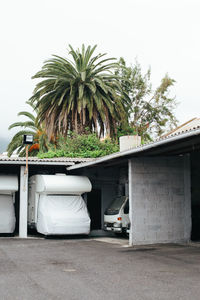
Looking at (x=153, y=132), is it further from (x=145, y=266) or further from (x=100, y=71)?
(x=145, y=266)

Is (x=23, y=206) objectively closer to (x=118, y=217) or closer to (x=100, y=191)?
(x=118, y=217)

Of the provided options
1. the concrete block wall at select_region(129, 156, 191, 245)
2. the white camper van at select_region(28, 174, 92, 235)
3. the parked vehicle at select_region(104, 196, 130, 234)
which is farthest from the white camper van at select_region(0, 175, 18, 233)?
the concrete block wall at select_region(129, 156, 191, 245)

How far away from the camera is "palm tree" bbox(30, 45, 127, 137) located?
29281mm

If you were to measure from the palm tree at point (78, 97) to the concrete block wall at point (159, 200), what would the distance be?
520 inches

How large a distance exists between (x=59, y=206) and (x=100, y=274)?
9401 mm

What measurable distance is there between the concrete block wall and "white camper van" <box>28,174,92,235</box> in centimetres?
332

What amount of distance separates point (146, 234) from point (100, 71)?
1773cm

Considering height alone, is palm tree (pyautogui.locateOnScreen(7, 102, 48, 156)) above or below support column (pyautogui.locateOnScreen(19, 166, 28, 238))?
above

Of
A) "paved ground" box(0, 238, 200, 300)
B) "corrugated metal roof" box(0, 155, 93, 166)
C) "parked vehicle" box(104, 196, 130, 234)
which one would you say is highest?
"corrugated metal roof" box(0, 155, 93, 166)

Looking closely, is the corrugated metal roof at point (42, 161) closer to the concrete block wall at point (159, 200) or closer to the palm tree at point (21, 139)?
the concrete block wall at point (159, 200)

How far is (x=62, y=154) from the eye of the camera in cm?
2777

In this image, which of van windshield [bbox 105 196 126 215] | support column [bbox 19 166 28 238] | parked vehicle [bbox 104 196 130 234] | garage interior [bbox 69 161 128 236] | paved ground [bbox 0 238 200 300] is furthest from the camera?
garage interior [bbox 69 161 128 236]

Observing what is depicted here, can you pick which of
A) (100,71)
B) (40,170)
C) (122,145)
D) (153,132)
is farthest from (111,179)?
(153,132)

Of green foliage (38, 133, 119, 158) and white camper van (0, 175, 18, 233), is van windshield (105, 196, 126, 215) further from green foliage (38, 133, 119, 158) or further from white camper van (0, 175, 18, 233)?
green foliage (38, 133, 119, 158)
